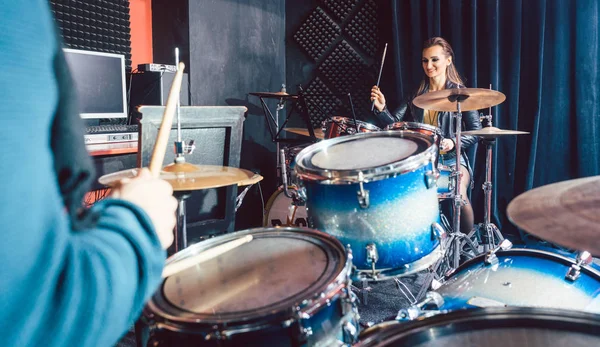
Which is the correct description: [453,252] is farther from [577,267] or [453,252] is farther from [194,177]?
[194,177]

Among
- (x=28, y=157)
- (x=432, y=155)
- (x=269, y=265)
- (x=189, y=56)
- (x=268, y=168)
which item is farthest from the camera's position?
(x=268, y=168)

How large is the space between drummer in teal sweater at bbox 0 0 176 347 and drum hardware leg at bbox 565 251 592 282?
1450mm

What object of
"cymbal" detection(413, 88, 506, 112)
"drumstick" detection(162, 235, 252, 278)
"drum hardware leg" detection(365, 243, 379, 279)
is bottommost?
"drum hardware leg" detection(365, 243, 379, 279)

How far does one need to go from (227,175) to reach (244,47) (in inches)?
105

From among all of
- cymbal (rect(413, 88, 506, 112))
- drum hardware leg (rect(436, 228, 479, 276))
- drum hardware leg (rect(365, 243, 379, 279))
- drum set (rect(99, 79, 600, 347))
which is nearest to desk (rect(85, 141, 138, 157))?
drum set (rect(99, 79, 600, 347))

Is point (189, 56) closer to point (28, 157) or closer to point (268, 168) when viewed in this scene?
point (268, 168)

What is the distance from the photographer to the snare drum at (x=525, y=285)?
4.67 feet

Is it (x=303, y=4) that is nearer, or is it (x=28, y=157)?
(x=28, y=157)

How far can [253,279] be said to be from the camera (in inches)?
44.9

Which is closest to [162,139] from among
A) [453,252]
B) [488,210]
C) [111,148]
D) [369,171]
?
[369,171]

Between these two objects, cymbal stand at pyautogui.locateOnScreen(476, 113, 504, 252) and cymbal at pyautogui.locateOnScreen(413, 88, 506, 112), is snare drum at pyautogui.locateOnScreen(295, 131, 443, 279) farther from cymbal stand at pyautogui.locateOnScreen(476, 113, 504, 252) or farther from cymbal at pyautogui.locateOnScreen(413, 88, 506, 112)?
cymbal stand at pyautogui.locateOnScreen(476, 113, 504, 252)

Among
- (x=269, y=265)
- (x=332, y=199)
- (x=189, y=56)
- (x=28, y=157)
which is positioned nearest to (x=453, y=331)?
(x=269, y=265)

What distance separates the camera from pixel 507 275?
1.56m

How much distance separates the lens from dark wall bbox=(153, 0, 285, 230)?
3701mm
